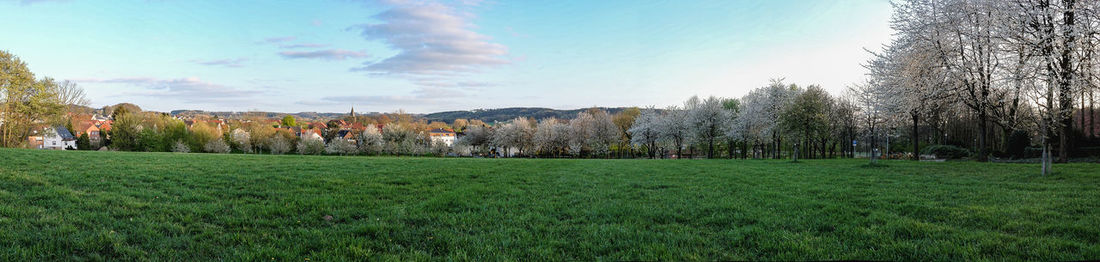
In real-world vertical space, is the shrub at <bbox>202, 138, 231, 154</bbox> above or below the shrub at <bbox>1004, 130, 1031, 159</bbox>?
below

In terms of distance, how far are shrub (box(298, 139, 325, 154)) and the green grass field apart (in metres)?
66.4

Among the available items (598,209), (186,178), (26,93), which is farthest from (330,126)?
(598,209)

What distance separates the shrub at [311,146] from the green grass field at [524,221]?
66.4 meters

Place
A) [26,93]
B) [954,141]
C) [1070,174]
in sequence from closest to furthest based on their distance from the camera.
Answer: [1070,174], [26,93], [954,141]

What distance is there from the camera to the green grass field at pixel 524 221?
4992 mm

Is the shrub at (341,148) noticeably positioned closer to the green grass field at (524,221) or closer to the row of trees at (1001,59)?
the green grass field at (524,221)

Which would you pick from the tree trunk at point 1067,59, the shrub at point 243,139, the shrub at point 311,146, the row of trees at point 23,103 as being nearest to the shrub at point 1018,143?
the tree trunk at point 1067,59

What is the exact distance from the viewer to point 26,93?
37469 millimetres

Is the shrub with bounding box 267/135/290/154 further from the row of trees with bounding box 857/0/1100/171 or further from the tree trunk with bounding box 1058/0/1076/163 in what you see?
the tree trunk with bounding box 1058/0/1076/163

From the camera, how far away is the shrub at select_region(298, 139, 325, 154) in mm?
71625

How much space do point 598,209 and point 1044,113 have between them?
64.8ft

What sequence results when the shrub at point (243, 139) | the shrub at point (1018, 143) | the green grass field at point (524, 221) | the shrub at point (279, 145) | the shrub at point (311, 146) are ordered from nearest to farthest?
the green grass field at point (524, 221)
the shrub at point (1018, 143)
the shrub at point (311, 146)
the shrub at point (279, 145)
the shrub at point (243, 139)

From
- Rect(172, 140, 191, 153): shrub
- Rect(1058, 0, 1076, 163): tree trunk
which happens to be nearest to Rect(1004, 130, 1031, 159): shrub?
Rect(1058, 0, 1076, 163): tree trunk

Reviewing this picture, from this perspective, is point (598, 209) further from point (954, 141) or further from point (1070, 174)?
point (954, 141)
